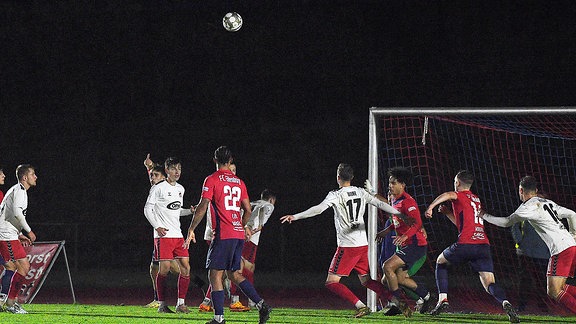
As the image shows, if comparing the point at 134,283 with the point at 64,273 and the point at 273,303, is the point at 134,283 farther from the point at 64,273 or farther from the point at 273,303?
the point at 273,303

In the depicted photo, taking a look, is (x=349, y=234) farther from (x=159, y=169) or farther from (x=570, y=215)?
(x=159, y=169)

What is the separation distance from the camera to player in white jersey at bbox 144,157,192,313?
10.7 metres

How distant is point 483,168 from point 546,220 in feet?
40.8

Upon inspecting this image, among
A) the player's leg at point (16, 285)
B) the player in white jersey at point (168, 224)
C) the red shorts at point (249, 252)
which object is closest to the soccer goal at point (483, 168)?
the red shorts at point (249, 252)

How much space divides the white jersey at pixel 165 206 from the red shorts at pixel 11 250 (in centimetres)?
153

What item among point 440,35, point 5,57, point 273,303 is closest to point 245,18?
point 440,35

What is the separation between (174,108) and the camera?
25.7m

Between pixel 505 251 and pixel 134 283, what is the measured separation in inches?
353

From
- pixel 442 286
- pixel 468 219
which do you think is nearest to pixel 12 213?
pixel 442 286

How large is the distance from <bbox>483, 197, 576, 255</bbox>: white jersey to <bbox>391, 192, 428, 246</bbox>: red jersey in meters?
0.91

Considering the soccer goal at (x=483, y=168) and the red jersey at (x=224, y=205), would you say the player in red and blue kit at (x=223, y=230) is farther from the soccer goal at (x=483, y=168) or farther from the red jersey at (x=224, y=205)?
the soccer goal at (x=483, y=168)

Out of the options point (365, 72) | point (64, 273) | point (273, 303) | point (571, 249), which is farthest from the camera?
point (365, 72)

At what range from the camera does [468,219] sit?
377 inches

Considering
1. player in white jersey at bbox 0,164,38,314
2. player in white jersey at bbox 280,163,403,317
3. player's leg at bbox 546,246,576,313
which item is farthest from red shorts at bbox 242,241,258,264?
player's leg at bbox 546,246,576,313
